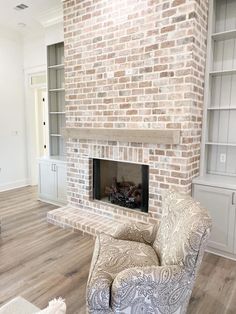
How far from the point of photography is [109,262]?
Answer: 1.67 metres

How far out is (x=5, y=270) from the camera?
2.38 m

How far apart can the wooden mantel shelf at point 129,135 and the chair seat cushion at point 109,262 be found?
114cm

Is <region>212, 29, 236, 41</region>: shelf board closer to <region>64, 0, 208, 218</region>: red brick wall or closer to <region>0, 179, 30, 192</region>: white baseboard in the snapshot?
<region>64, 0, 208, 218</region>: red brick wall

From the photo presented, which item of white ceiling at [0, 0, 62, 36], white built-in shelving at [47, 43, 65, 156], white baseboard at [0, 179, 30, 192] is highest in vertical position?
white ceiling at [0, 0, 62, 36]

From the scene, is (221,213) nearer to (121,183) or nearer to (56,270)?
(121,183)

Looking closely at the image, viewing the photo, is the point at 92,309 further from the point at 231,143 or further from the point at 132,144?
the point at 231,143

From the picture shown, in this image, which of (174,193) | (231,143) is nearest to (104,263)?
(174,193)

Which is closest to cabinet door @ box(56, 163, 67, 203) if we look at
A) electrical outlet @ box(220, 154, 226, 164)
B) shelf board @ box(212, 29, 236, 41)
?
electrical outlet @ box(220, 154, 226, 164)

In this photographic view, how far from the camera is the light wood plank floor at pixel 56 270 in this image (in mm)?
1996

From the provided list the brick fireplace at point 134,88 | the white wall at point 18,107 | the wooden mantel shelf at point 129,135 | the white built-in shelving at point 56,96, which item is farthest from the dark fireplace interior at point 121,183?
the white wall at point 18,107

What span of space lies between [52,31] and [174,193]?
3671 millimetres

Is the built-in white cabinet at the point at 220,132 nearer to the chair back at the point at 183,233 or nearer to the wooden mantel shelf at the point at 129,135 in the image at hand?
the wooden mantel shelf at the point at 129,135

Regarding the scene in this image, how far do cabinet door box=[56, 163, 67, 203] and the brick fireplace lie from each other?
0.43 meters

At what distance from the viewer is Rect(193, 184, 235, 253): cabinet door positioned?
101 inches
